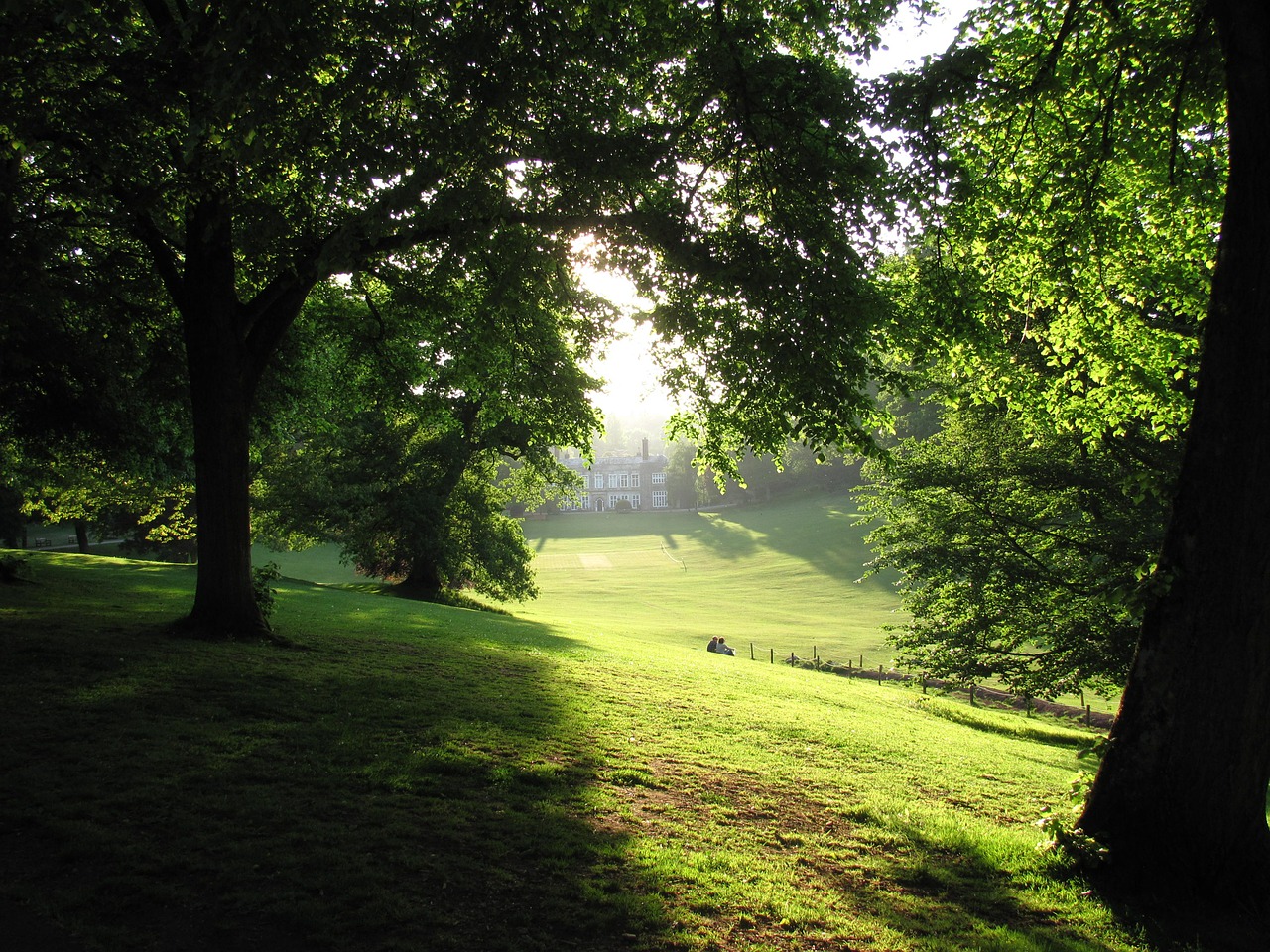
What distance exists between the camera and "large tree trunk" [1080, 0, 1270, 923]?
5.55m

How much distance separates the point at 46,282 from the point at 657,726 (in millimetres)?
10594

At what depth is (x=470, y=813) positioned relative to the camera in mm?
6312

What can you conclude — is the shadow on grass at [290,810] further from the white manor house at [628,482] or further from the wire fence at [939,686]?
the white manor house at [628,482]

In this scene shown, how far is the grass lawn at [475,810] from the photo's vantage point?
4727mm

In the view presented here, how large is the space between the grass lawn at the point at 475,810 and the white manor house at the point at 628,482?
132503 mm

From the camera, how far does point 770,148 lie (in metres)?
9.27

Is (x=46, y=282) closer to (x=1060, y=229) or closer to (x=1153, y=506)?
(x=1060, y=229)

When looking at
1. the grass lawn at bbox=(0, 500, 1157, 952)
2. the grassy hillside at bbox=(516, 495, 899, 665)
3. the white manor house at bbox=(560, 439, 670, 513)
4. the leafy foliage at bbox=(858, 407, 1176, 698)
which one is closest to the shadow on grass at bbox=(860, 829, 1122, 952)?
the grass lawn at bbox=(0, 500, 1157, 952)

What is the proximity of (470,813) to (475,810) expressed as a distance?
0.09 m

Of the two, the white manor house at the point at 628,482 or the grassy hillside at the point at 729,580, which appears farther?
the white manor house at the point at 628,482

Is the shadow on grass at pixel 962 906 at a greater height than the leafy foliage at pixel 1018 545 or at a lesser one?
lesser

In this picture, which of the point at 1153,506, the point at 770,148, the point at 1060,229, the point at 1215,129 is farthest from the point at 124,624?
the point at 1153,506

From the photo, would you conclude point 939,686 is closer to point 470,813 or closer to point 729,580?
point 470,813

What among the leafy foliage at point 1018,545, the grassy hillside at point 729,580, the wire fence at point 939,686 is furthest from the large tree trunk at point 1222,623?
the grassy hillside at point 729,580
